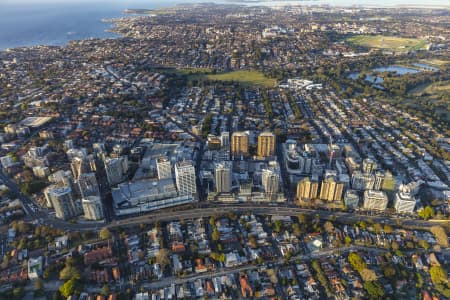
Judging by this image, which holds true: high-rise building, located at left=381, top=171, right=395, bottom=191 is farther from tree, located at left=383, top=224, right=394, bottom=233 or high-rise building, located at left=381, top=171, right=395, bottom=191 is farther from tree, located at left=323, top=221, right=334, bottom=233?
tree, located at left=323, top=221, right=334, bottom=233

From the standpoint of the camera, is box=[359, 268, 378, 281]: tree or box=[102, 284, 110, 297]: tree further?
box=[359, 268, 378, 281]: tree

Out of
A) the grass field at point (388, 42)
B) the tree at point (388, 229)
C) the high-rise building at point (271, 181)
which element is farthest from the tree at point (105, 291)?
the grass field at point (388, 42)

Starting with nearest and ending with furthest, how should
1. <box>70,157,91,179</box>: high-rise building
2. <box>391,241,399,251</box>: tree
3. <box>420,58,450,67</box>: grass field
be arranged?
<box>391,241,399,251</box>: tree → <box>70,157,91,179</box>: high-rise building → <box>420,58,450,67</box>: grass field

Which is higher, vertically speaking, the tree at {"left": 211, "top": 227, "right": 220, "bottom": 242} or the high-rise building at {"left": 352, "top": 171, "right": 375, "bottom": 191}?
the high-rise building at {"left": 352, "top": 171, "right": 375, "bottom": 191}

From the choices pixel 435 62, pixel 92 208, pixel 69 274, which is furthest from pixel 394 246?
pixel 435 62

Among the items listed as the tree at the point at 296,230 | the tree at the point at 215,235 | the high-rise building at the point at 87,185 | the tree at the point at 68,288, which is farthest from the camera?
the high-rise building at the point at 87,185

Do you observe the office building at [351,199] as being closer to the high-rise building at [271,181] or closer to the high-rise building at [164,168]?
the high-rise building at [271,181]

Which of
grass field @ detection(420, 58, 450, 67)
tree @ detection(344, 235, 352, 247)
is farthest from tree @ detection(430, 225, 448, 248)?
grass field @ detection(420, 58, 450, 67)

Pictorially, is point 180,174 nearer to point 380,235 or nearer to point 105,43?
point 380,235
